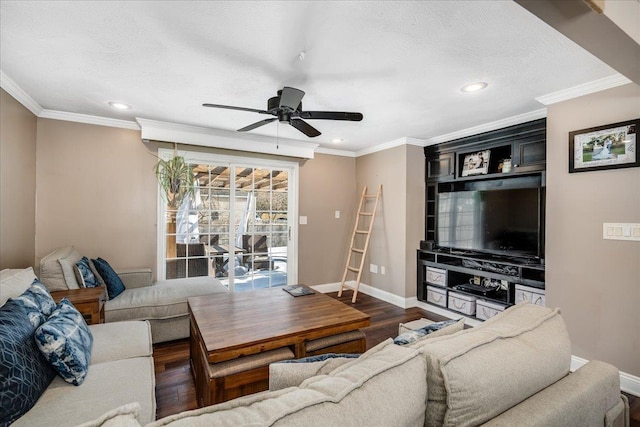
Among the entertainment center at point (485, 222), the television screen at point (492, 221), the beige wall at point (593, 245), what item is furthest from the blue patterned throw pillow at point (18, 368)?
the television screen at point (492, 221)

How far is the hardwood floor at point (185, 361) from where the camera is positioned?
6.91 feet

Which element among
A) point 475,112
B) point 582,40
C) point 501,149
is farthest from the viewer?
point 501,149

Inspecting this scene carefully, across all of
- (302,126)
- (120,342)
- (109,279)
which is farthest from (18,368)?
(302,126)

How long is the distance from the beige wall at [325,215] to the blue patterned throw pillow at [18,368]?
3439 millimetres

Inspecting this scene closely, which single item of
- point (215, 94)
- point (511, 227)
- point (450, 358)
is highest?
point (215, 94)

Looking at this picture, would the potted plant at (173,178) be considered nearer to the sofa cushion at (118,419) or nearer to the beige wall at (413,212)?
the beige wall at (413,212)

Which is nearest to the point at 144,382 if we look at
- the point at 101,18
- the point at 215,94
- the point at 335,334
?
the point at 335,334

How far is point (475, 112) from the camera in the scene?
10.4 ft

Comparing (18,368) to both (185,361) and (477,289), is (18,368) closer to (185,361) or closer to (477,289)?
(185,361)

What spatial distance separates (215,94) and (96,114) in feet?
5.34

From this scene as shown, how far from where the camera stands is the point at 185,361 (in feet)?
8.91

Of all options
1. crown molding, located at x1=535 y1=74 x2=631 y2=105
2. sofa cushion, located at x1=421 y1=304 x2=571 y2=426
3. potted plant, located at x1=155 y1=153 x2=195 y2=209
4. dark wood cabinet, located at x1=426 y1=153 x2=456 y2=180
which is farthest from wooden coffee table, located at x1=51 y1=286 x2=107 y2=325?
crown molding, located at x1=535 y1=74 x2=631 y2=105

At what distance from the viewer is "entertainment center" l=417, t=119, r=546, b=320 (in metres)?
3.12

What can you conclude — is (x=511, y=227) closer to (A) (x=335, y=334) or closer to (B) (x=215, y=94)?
(A) (x=335, y=334)
